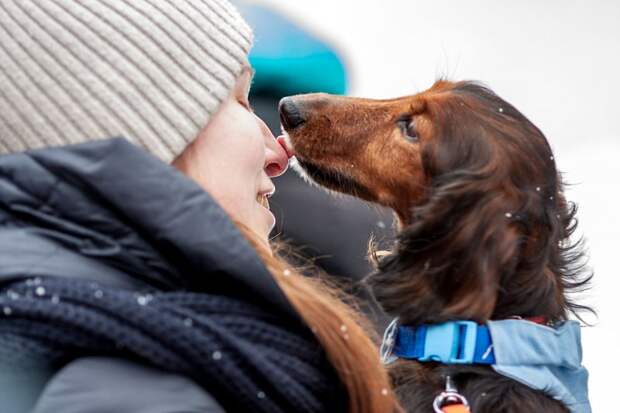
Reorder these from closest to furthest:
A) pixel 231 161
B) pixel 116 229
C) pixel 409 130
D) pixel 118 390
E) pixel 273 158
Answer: pixel 118 390 < pixel 116 229 < pixel 231 161 < pixel 273 158 < pixel 409 130

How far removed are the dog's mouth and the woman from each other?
2.74 ft

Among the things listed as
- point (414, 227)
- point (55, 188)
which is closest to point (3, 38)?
point (55, 188)

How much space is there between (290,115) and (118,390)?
1346 mm

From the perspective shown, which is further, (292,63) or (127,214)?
(292,63)

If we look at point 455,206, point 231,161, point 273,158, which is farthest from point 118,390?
point 455,206

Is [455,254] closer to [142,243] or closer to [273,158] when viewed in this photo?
[273,158]

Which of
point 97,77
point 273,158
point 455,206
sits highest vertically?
point 97,77

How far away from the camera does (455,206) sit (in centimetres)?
227

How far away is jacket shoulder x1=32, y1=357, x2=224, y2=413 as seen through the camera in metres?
1.27

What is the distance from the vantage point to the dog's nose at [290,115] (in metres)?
2.55

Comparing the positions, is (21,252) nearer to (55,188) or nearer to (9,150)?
(55,188)

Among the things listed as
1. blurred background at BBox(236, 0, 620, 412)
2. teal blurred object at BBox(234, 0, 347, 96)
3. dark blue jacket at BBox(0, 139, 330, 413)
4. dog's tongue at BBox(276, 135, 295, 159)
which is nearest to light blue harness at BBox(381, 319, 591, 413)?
dog's tongue at BBox(276, 135, 295, 159)

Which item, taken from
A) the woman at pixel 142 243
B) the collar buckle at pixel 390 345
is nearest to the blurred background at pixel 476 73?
the collar buckle at pixel 390 345

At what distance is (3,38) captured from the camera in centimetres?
159
